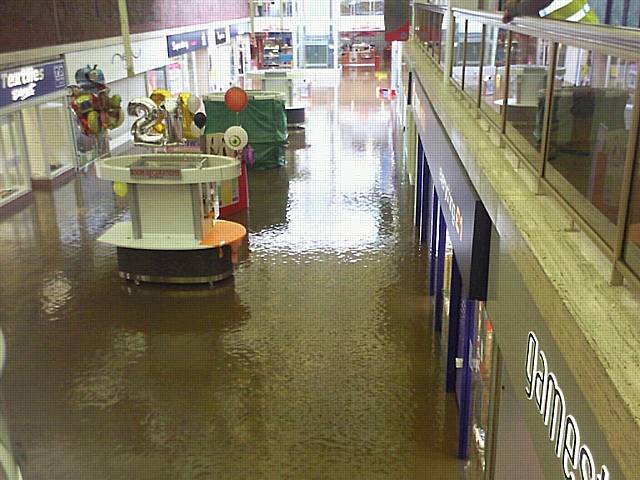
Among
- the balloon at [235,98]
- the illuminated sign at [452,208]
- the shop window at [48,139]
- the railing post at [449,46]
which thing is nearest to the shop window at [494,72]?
the illuminated sign at [452,208]

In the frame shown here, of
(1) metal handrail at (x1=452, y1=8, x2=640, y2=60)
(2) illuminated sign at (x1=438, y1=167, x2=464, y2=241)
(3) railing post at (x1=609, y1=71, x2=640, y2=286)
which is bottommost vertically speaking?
(2) illuminated sign at (x1=438, y1=167, x2=464, y2=241)

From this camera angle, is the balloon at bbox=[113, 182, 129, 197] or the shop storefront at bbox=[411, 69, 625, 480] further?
the balloon at bbox=[113, 182, 129, 197]

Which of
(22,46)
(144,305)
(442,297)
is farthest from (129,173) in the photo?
(22,46)

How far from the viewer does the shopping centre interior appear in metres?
2.06

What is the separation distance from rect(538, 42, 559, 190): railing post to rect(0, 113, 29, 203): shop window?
11.1m

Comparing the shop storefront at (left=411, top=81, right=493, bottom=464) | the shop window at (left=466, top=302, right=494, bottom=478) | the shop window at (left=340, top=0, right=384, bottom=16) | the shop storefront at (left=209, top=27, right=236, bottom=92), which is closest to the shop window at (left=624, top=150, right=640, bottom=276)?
the shop storefront at (left=411, top=81, right=493, bottom=464)

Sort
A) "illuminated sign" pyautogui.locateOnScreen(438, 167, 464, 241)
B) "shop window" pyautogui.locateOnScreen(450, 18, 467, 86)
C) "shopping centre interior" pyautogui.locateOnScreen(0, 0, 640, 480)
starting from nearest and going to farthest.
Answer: "shopping centre interior" pyautogui.locateOnScreen(0, 0, 640, 480), "illuminated sign" pyautogui.locateOnScreen(438, 167, 464, 241), "shop window" pyautogui.locateOnScreen(450, 18, 467, 86)

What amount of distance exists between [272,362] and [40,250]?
4.86m

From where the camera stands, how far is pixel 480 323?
15.0ft

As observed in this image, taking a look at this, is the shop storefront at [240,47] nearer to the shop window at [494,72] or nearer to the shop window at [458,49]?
the shop window at [458,49]

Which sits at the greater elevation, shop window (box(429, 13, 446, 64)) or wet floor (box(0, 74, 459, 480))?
shop window (box(429, 13, 446, 64))

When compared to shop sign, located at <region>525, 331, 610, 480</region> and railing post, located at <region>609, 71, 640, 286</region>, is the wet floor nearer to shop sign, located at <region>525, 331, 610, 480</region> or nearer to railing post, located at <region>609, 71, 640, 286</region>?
shop sign, located at <region>525, 331, 610, 480</region>

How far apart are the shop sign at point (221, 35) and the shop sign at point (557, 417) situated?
26723mm

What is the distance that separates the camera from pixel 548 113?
8.76 feet
